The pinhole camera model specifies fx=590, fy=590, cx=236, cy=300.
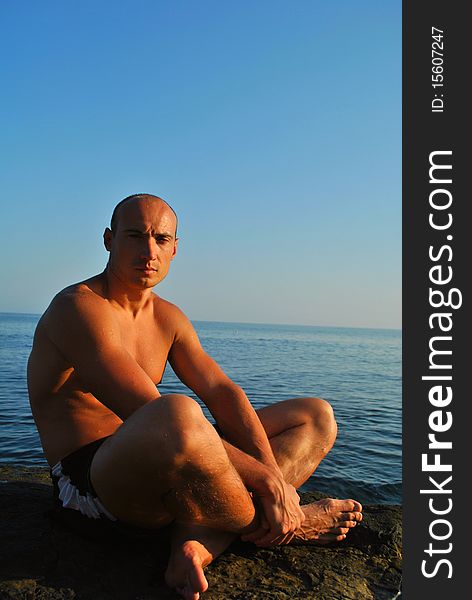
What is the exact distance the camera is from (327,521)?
3293mm

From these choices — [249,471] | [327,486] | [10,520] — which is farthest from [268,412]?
[327,486]

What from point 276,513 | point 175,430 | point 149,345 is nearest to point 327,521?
point 276,513

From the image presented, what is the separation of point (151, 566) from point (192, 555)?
322mm

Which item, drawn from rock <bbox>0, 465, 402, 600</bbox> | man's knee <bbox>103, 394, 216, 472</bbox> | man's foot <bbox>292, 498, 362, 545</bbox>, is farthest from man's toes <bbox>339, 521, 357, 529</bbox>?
man's knee <bbox>103, 394, 216, 472</bbox>

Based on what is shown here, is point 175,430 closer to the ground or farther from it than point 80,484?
farther from it

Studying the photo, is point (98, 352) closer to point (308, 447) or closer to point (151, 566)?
point (151, 566)

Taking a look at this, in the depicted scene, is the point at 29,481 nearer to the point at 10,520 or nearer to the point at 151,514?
the point at 10,520

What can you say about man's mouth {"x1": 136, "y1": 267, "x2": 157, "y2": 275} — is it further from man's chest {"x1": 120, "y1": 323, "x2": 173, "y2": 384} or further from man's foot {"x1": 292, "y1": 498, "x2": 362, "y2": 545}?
man's foot {"x1": 292, "y1": 498, "x2": 362, "y2": 545}

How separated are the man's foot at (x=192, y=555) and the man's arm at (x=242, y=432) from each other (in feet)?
0.89

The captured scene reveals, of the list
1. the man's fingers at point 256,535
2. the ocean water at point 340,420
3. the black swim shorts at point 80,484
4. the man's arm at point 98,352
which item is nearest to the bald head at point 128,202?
the man's arm at point 98,352

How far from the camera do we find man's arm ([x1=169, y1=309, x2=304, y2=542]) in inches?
114

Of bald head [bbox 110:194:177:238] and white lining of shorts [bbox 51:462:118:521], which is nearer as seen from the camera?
white lining of shorts [bbox 51:462:118:521]

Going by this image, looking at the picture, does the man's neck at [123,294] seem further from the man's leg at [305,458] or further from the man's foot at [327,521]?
the man's foot at [327,521]

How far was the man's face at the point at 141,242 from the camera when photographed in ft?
10.8
